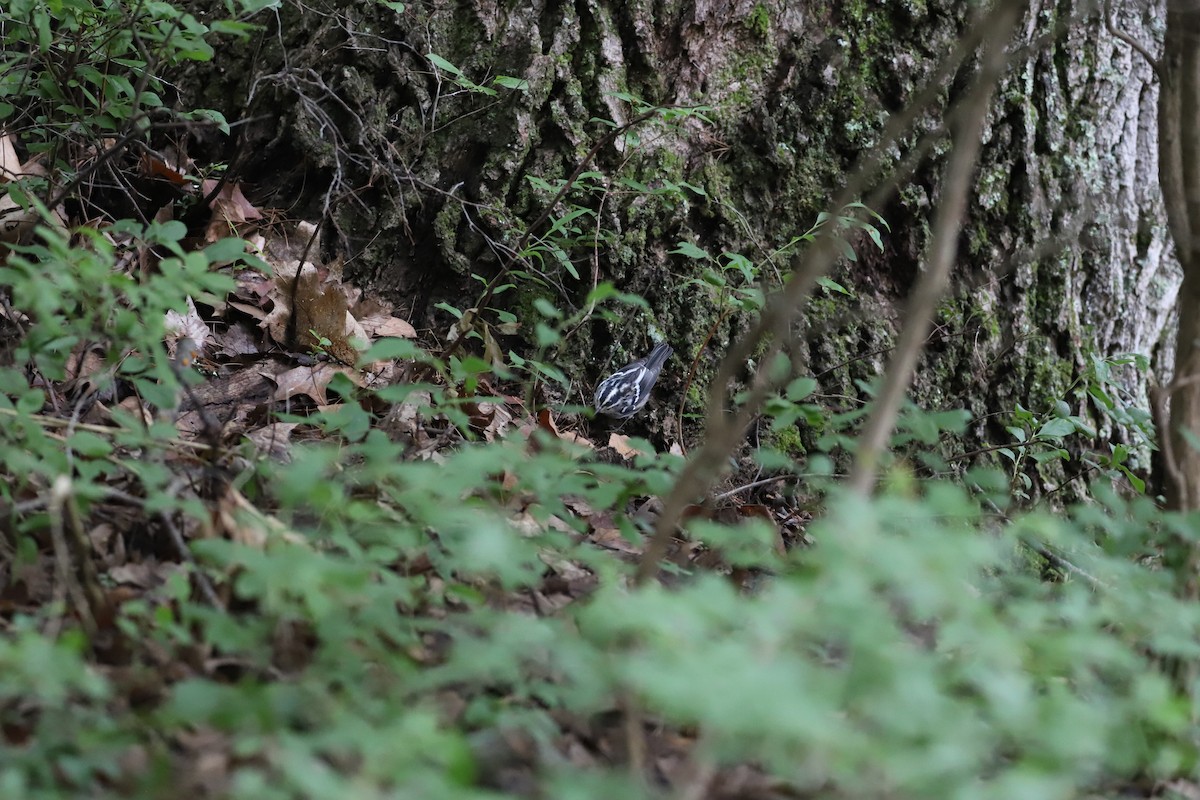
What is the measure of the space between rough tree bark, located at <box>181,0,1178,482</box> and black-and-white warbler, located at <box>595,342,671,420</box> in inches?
2.9

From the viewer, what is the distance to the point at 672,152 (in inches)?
144

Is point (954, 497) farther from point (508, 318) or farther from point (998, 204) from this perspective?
point (998, 204)

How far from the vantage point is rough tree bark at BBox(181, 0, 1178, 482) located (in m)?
3.60

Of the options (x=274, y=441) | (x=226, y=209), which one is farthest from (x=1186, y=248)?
(x=226, y=209)

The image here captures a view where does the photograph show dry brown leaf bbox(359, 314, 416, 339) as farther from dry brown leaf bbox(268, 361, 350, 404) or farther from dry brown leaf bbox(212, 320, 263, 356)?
dry brown leaf bbox(212, 320, 263, 356)

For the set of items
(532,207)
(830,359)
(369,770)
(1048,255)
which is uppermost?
(1048,255)

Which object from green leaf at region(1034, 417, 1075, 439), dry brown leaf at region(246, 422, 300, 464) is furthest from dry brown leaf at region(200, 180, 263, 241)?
green leaf at region(1034, 417, 1075, 439)

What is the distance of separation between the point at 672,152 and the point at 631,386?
2.88 ft

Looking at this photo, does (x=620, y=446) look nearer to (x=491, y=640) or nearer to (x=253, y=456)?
(x=253, y=456)

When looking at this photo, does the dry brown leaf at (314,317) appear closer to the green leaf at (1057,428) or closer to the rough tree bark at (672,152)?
the rough tree bark at (672,152)

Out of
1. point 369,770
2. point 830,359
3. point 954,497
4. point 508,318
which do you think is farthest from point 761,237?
point 369,770

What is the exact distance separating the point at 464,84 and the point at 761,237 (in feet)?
3.92

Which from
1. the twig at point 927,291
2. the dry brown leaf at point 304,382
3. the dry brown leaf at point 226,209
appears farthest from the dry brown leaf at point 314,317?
the twig at point 927,291

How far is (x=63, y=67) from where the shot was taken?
331 centimetres
